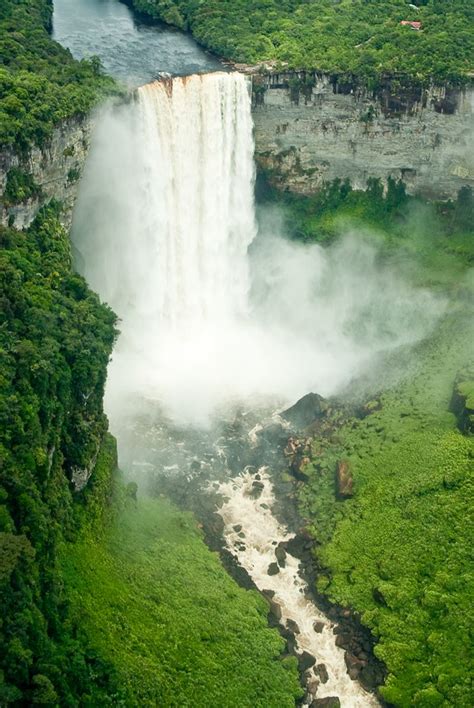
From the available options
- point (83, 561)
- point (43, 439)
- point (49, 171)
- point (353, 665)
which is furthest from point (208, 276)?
point (353, 665)

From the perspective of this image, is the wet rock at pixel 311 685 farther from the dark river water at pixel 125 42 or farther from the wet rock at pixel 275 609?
the dark river water at pixel 125 42

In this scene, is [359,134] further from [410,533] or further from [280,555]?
[280,555]

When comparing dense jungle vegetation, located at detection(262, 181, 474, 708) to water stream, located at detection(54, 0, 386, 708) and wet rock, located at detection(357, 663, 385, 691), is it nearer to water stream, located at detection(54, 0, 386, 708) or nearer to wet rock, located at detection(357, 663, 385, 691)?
wet rock, located at detection(357, 663, 385, 691)

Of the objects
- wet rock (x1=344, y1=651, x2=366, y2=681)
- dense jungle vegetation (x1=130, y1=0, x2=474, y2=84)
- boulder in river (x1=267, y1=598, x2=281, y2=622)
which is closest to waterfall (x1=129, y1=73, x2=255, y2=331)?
dense jungle vegetation (x1=130, y1=0, x2=474, y2=84)

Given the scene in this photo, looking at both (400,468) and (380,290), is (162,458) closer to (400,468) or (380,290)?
(400,468)

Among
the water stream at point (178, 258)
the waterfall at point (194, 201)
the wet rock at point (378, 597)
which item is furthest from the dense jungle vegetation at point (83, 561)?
the waterfall at point (194, 201)
